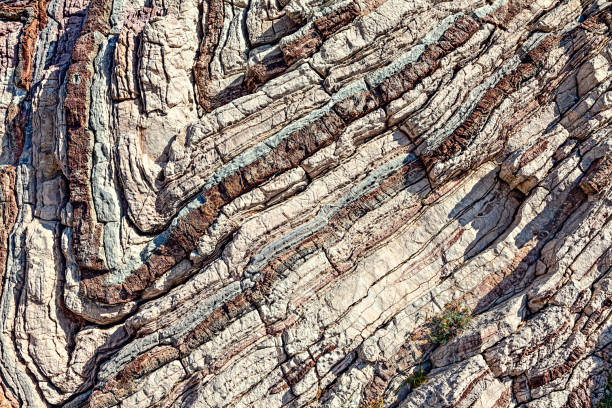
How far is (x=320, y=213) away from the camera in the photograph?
13.1 m

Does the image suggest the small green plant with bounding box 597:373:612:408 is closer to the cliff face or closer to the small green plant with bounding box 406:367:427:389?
the cliff face

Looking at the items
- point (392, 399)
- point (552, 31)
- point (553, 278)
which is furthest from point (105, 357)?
point (552, 31)

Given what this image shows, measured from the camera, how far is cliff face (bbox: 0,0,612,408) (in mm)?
11977

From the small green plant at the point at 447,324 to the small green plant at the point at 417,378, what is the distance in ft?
2.38

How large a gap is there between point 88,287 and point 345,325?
655cm

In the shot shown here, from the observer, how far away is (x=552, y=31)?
1405cm

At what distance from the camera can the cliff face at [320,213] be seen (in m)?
12.0

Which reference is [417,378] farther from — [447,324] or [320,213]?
[320,213]

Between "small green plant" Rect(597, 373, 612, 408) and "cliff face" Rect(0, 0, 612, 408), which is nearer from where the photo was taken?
"small green plant" Rect(597, 373, 612, 408)

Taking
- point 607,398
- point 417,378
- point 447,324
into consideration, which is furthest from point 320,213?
point 607,398

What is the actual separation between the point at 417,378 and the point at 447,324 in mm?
1353

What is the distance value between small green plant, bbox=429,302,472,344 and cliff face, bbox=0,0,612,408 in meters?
0.05

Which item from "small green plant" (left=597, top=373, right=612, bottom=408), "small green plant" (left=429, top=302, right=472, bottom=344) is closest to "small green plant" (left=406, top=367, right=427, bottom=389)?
"small green plant" (left=429, top=302, right=472, bottom=344)

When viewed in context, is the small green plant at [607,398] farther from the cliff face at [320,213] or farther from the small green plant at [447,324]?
the small green plant at [447,324]
